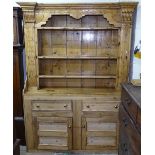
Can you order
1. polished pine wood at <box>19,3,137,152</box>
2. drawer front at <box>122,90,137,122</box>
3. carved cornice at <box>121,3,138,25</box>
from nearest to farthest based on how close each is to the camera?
drawer front at <box>122,90,137,122</box> < carved cornice at <box>121,3,138,25</box> < polished pine wood at <box>19,3,137,152</box>

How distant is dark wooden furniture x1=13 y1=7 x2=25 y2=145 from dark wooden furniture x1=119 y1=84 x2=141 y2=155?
4.02ft

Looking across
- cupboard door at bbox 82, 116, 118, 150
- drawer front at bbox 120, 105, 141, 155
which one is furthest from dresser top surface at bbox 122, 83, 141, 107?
cupboard door at bbox 82, 116, 118, 150

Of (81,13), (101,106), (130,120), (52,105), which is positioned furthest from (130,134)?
(81,13)

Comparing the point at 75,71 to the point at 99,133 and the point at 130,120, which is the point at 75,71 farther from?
the point at 130,120

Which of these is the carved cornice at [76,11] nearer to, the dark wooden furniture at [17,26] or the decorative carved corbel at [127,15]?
the decorative carved corbel at [127,15]

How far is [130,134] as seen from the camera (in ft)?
5.64

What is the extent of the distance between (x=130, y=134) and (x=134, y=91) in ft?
1.10

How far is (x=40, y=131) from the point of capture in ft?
8.46

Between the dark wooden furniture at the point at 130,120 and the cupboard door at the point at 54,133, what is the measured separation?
0.70 metres

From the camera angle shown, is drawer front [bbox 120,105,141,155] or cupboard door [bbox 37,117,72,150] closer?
drawer front [bbox 120,105,141,155]

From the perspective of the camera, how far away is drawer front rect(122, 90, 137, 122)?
1.62 metres

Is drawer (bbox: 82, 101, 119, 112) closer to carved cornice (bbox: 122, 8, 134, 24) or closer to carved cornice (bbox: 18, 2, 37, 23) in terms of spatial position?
carved cornice (bbox: 122, 8, 134, 24)
